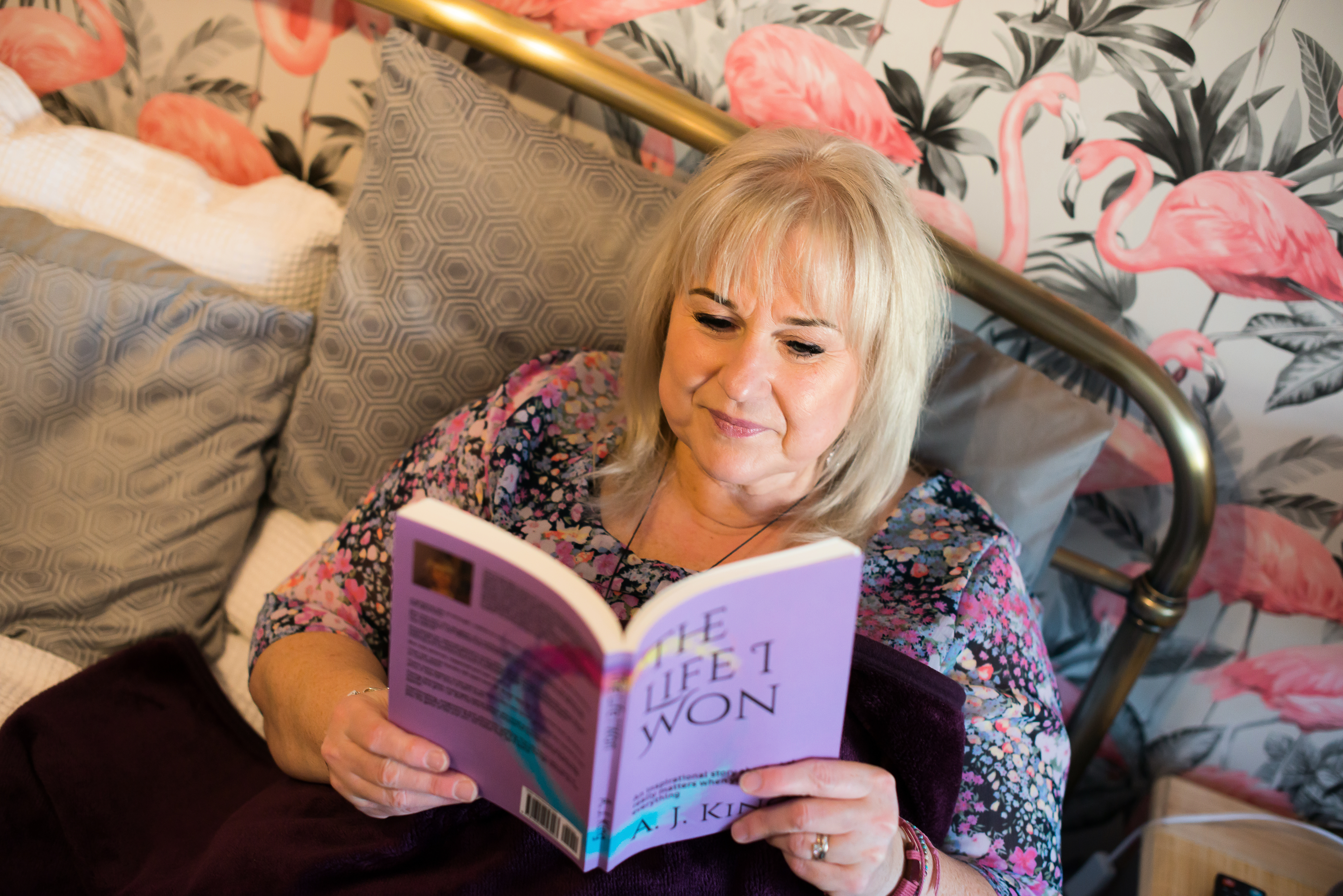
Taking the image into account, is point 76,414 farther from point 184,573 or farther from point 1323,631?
point 1323,631

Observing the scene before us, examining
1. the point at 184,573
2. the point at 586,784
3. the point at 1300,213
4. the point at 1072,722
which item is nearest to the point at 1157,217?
the point at 1300,213

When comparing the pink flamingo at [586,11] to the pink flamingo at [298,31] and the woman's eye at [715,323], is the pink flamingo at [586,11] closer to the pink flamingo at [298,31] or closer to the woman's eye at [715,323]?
the pink flamingo at [298,31]

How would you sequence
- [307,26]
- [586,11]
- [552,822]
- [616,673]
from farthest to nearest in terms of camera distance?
[307,26], [586,11], [552,822], [616,673]

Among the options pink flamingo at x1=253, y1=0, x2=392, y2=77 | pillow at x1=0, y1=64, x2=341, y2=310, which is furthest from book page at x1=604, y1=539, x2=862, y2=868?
pink flamingo at x1=253, y1=0, x2=392, y2=77

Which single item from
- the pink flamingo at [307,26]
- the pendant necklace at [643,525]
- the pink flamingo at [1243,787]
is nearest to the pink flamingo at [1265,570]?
the pink flamingo at [1243,787]

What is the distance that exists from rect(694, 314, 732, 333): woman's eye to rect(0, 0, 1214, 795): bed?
0.27m

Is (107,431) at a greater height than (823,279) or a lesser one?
lesser

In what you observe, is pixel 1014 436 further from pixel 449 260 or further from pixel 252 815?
pixel 252 815

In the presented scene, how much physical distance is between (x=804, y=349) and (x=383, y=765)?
23.4 inches

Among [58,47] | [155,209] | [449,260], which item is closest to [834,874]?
[449,260]

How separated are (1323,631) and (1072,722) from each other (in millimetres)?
362

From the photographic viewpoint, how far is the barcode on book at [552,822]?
0.70 metres

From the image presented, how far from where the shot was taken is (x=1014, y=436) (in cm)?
114

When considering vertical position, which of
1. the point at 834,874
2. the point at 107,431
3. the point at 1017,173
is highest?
the point at 1017,173
